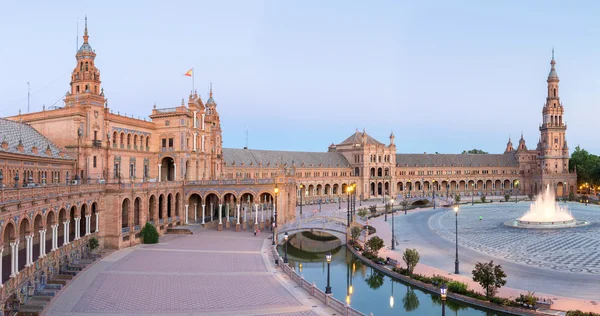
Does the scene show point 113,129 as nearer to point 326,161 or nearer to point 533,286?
point 533,286

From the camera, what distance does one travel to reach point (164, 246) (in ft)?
172

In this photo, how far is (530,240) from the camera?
59938mm

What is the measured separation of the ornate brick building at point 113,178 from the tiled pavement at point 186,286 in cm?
358

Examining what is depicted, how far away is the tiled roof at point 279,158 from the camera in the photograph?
343ft

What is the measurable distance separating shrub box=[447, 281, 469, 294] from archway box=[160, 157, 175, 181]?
46634mm

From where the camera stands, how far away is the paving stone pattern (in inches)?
1823

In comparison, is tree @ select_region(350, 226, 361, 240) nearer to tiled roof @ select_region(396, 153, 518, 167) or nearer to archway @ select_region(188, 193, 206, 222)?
archway @ select_region(188, 193, 206, 222)

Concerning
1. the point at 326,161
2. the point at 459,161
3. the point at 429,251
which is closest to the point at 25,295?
the point at 429,251

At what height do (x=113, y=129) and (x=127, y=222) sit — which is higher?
(x=113, y=129)

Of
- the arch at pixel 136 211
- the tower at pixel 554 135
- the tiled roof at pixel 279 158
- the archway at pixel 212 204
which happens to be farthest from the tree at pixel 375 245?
the tower at pixel 554 135

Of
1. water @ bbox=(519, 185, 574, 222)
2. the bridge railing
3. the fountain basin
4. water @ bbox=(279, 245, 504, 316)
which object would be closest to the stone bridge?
water @ bbox=(279, 245, 504, 316)

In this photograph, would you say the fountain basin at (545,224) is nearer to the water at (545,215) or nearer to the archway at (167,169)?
the water at (545,215)

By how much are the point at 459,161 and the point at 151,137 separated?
323 ft

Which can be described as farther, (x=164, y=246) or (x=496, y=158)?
(x=496, y=158)
